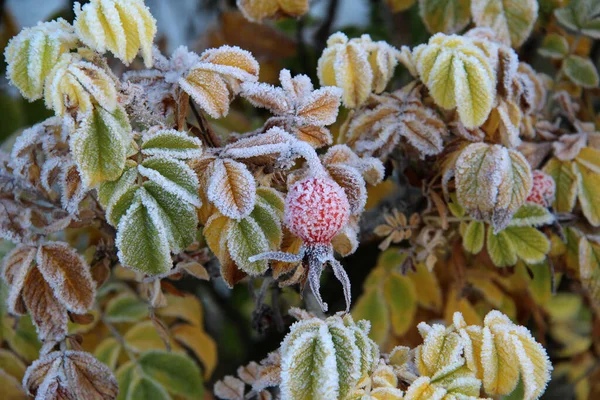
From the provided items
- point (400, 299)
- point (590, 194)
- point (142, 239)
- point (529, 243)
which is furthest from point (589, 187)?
point (142, 239)

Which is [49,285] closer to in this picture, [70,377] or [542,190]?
[70,377]

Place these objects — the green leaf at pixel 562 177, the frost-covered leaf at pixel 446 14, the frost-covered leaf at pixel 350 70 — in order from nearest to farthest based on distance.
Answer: the frost-covered leaf at pixel 350 70 → the green leaf at pixel 562 177 → the frost-covered leaf at pixel 446 14

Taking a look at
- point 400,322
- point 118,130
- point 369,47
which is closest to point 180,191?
point 118,130

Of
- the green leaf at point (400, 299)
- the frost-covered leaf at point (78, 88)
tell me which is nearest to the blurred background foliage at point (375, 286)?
the green leaf at point (400, 299)

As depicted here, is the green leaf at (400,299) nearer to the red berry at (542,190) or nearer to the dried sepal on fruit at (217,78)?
the red berry at (542,190)

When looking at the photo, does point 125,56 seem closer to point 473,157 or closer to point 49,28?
point 49,28

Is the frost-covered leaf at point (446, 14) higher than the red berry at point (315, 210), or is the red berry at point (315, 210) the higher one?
the red berry at point (315, 210)

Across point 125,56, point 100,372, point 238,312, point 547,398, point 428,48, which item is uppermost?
point 125,56
